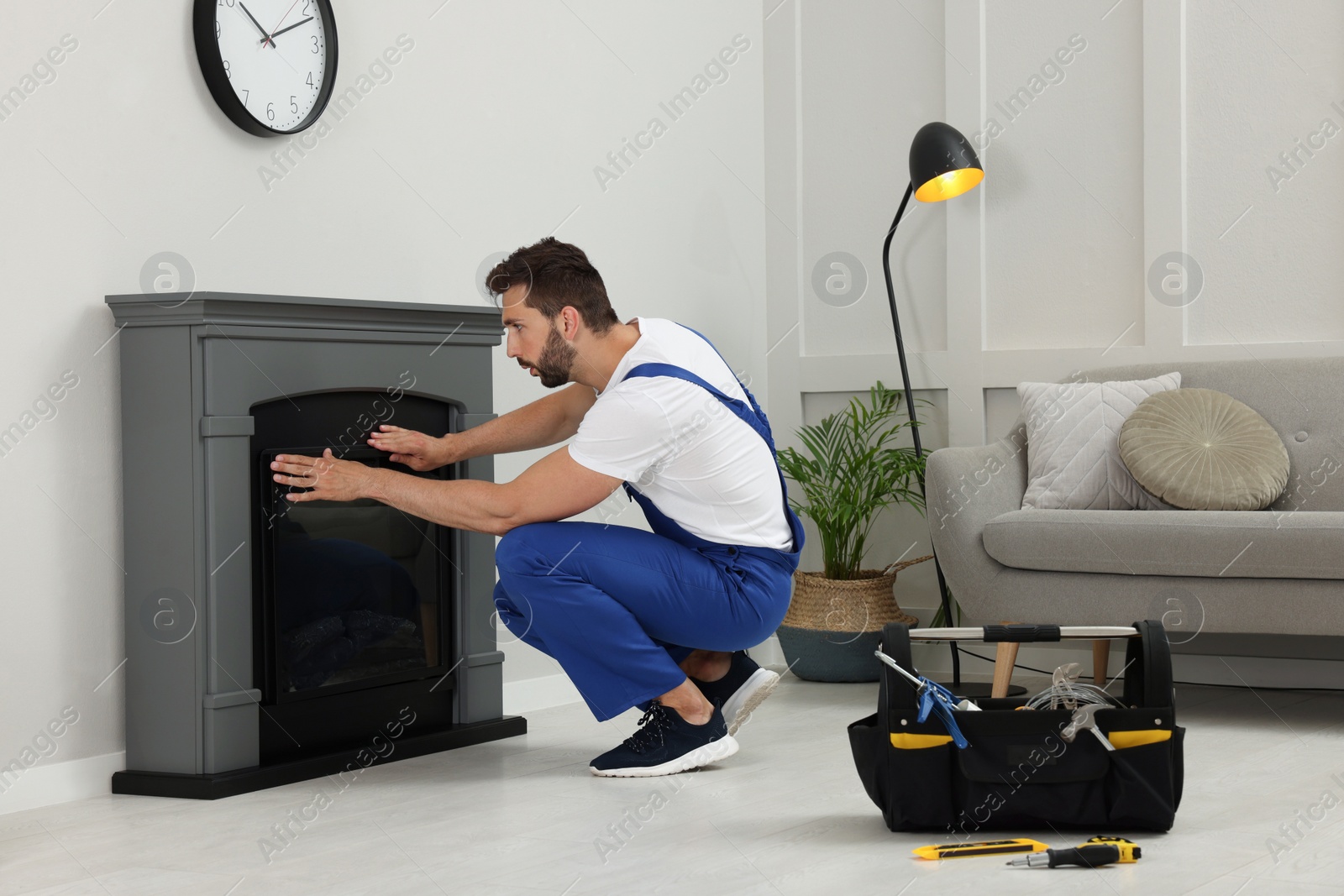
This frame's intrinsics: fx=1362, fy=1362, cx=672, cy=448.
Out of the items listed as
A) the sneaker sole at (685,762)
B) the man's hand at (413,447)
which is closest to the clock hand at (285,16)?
the man's hand at (413,447)

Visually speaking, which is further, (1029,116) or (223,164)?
(1029,116)

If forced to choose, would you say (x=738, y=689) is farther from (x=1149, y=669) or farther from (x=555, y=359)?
(x=1149, y=669)

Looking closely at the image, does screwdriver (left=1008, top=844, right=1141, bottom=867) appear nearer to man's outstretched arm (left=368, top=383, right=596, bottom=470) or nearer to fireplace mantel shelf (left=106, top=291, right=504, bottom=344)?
man's outstretched arm (left=368, top=383, right=596, bottom=470)

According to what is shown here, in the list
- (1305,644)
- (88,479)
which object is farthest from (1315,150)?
(88,479)

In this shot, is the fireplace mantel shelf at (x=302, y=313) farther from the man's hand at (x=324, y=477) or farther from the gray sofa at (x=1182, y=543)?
the gray sofa at (x=1182, y=543)

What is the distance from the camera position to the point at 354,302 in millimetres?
2791

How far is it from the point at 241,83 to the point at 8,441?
0.89m

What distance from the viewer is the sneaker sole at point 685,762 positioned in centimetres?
265

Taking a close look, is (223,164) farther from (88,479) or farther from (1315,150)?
(1315,150)

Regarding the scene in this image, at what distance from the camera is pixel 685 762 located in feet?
8.77

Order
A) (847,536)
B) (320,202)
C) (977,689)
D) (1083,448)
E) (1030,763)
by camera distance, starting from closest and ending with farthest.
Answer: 1. (1030,763)
2. (320,202)
3. (1083,448)
4. (977,689)
5. (847,536)

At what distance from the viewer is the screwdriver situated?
194 cm

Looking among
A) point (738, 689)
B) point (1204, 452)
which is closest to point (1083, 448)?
point (1204, 452)

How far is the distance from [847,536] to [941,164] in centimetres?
111
